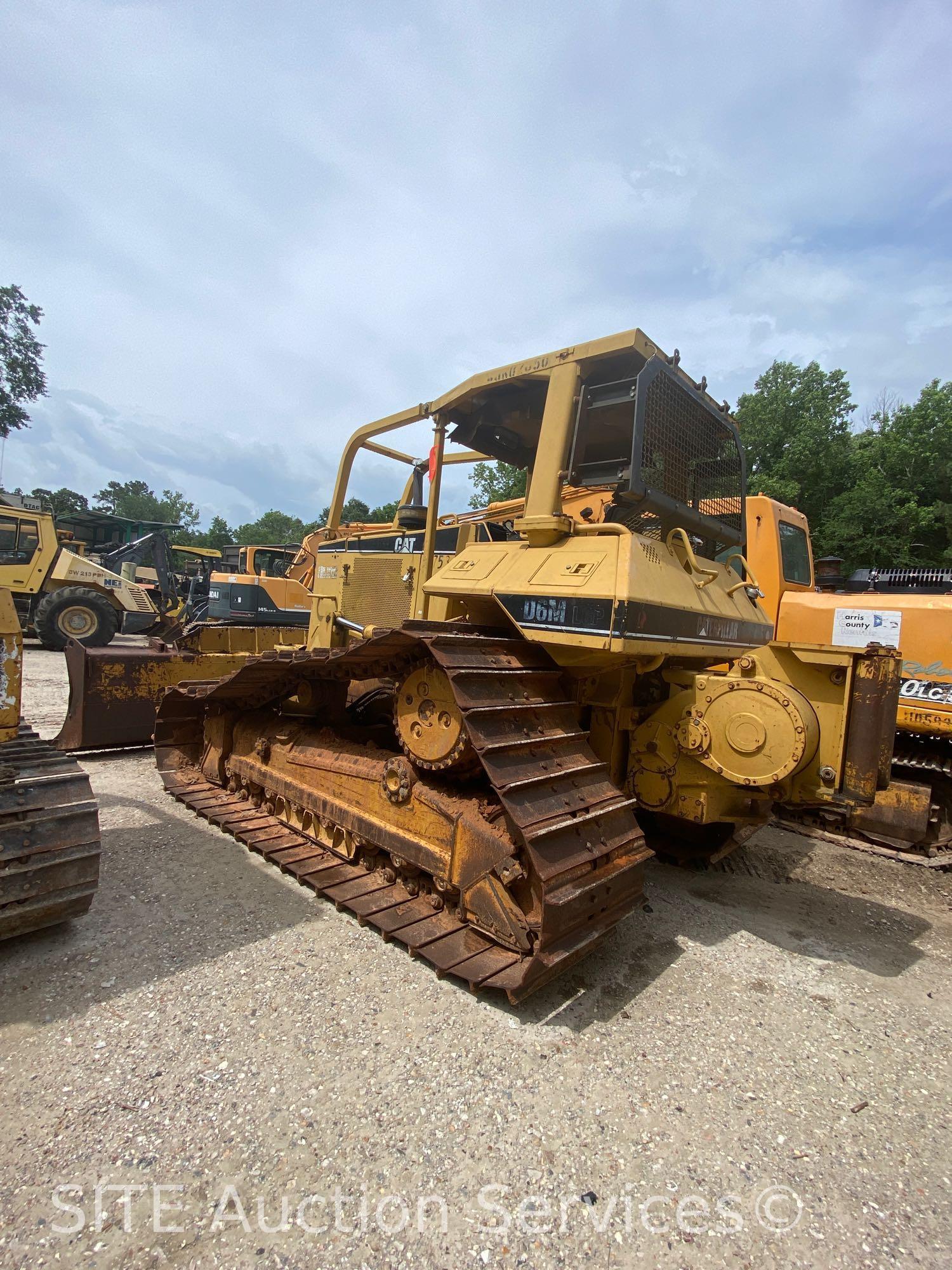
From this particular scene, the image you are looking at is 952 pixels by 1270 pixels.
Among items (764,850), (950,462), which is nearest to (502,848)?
(764,850)

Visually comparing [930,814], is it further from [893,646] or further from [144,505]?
[144,505]

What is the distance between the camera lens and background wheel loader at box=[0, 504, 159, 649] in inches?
543

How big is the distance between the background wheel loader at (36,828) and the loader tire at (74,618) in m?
12.2

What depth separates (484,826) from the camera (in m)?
2.92

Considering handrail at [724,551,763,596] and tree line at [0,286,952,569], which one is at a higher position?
tree line at [0,286,952,569]

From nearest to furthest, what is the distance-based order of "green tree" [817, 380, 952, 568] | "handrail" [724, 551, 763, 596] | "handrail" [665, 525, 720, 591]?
"handrail" [665, 525, 720, 591]
"handrail" [724, 551, 763, 596]
"green tree" [817, 380, 952, 568]

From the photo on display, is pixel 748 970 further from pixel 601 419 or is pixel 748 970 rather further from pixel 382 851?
pixel 601 419

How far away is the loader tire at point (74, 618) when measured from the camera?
13656 mm

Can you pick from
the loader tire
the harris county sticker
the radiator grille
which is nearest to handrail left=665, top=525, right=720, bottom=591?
the radiator grille

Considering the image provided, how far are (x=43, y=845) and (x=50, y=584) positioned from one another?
560 inches

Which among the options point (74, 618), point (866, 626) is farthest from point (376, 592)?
point (74, 618)

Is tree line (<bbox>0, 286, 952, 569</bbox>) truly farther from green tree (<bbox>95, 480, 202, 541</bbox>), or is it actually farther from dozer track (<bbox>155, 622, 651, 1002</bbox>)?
green tree (<bbox>95, 480, 202, 541</bbox>)

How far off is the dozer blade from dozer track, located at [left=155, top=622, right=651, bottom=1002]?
2450 millimetres

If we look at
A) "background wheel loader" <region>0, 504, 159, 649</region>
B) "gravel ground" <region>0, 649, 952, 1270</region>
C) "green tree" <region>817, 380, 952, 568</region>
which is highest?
"green tree" <region>817, 380, 952, 568</region>
